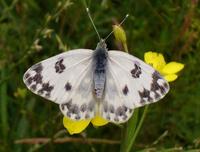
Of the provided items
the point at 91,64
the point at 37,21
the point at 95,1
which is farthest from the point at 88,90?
the point at 37,21

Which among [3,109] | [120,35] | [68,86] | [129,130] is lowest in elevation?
[3,109]

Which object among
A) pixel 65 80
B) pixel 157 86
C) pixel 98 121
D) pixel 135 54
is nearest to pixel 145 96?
pixel 157 86

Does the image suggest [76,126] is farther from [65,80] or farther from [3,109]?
[3,109]

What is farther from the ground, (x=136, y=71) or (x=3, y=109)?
(x=136, y=71)

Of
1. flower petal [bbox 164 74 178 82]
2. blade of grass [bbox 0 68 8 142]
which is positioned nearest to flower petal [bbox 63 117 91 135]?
flower petal [bbox 164 74 178 82]

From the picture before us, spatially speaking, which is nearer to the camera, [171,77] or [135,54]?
[171,77]

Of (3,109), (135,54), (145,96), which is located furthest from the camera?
(135,54)

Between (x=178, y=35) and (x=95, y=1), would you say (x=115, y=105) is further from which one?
(x=95, y=1)
